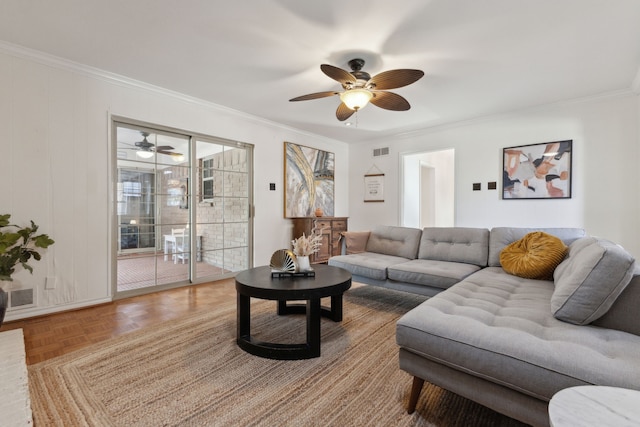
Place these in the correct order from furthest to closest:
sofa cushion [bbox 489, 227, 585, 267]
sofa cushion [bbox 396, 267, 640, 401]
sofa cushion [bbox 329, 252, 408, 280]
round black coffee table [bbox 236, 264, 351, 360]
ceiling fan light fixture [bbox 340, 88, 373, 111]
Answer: sofa cushion [bbox 329, 252, 408, 280], sofa cushion [bbox 489, 227, 585, 267], ceiling fan light fixture [bbox 340, 88, 373, 111], round black coffee table [bbox 236, 264, 351, 360], sofa cushion [bbox 396, 267, 640, 401]

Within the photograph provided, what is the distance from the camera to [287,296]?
76.5 inches

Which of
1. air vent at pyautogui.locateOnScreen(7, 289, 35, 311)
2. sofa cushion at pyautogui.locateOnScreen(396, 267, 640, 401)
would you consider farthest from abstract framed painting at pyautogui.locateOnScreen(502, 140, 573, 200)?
air vent at pyautogui.locateOnScreen(7, 289, 35, 311)

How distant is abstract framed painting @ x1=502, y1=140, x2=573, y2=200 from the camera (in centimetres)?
388

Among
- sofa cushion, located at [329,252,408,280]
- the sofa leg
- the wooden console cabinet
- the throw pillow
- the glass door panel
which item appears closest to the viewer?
the sofa leg

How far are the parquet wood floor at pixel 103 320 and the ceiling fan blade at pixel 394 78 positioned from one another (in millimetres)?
2791

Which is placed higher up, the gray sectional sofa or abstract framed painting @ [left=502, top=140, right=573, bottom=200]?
abstract framed painting @ [left=502, top=140, right=573, bottom=200]

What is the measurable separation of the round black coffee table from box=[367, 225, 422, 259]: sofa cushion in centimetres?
145

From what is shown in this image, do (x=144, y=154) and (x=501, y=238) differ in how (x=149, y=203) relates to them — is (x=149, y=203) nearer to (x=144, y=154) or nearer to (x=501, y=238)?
(x=144, y=154)

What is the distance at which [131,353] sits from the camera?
2049 mm

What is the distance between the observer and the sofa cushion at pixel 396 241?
3.53 m

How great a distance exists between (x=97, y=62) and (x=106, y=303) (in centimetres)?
249

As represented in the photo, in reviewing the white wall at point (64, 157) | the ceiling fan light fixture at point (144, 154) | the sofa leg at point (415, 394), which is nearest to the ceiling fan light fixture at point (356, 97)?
the white wall at point (64, 157)

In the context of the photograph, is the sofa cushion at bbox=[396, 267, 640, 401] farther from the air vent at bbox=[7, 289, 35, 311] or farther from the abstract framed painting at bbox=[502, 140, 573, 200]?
Answer: the air vent at bbox=[7, 289, 35, 311]

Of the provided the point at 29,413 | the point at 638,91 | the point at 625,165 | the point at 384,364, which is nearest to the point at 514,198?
the point at 625,165
